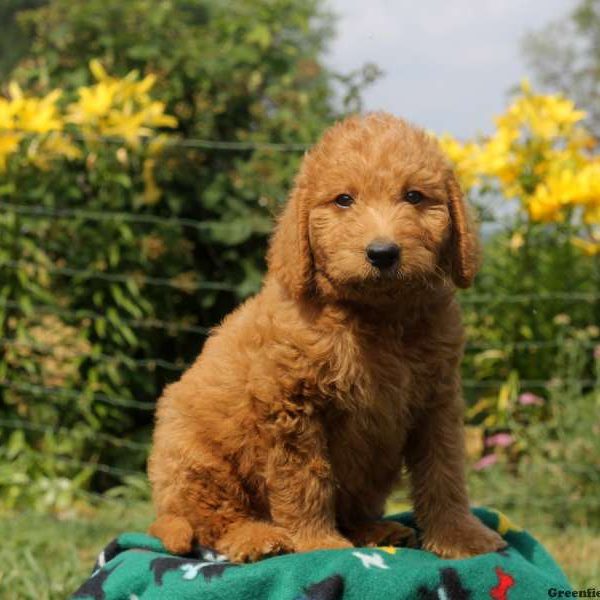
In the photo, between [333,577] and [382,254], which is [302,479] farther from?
[382,254]

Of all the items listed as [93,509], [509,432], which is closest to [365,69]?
[509,432]

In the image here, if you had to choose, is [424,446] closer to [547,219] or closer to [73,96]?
[547,219]

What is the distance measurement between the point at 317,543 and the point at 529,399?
375 cm

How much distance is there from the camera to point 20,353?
6.74 meters

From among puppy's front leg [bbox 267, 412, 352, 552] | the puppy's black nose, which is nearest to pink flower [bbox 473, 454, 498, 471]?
puppy's front leg [bbox 267, 412, 352, 552]

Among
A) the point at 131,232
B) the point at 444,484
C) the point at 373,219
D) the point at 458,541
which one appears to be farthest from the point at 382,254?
the point at 131,232

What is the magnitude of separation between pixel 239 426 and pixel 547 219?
413 centimetres

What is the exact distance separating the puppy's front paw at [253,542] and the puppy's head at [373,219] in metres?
0.84

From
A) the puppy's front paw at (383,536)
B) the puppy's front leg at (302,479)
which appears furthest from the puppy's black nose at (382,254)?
the puppy's front paw at (383,536)

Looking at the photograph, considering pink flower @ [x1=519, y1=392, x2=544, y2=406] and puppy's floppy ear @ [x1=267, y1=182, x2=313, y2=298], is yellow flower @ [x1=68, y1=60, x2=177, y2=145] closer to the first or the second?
pink flower @ [x1=519, y1=392, x2=544, y2=406]

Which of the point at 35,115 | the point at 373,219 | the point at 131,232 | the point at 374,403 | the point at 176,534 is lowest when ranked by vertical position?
the point at 176,534

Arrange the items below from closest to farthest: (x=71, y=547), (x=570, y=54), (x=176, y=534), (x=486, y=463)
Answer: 1. (x=176, y=534)
2. (x=71, y=547)
3. (x=486, y=463)
4. (x=570, y=54)

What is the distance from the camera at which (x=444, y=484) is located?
3.39 m

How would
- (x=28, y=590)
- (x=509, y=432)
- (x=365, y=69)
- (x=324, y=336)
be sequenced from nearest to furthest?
(x=324, y=336), (x=28, y=590), (x=365, y=69), (x=509, y=432)
